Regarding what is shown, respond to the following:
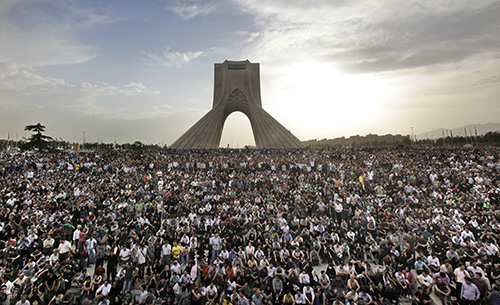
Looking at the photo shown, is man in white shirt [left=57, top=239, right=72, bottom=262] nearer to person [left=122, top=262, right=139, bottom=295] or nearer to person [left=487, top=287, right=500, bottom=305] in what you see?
person [left=122, top=262, right=139, bottom=295]

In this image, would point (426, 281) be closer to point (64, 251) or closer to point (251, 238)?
point (251, 238)

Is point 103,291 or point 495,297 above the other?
point 103,291

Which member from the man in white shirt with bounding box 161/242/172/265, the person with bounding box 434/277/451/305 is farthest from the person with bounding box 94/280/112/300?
the person with bounding box 434/277/451/305

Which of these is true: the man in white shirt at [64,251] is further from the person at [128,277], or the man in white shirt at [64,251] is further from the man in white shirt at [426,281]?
the man in white shirt at [426,281]

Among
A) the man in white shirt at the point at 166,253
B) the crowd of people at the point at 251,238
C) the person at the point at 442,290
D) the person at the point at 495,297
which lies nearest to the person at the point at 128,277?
the crowd of people at the point at 251,238

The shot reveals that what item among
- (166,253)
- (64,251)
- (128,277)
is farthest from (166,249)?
(64,251)

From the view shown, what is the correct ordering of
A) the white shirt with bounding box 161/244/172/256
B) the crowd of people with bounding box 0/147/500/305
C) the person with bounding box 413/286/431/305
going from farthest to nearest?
the white shirt with bounding box 161/244/172/256 → the crowd of people with bounding box 0/147/500/305 → the person with bounding box 413/286/431/305

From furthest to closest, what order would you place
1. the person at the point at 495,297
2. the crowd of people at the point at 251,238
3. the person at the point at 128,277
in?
the person at the point at 128,277 → the crowd of people at the point at 251,238 → the person at the point at 495,297
